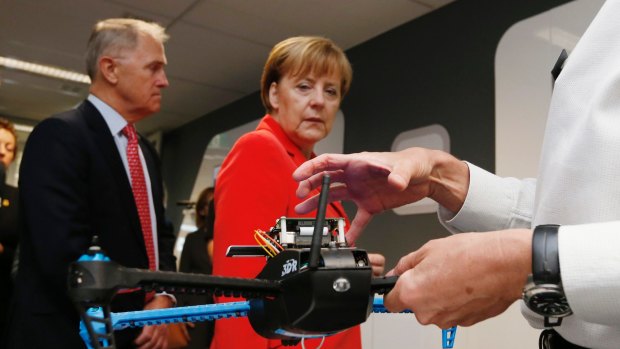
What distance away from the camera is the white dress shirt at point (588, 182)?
0.59 metres

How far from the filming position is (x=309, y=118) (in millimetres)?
1661

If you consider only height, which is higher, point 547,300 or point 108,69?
point 108,69

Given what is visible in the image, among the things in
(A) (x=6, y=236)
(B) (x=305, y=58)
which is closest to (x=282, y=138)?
(B) (x=305, y=58)

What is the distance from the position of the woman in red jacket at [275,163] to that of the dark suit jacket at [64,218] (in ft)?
1.16

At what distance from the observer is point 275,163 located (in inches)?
52.7

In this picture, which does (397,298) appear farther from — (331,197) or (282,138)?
(282,138)

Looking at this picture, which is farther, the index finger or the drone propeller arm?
the index finger

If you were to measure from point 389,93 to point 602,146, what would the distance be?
3.05 metres

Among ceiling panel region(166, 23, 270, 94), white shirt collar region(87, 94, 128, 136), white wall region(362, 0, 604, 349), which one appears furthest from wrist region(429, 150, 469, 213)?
ceiling panel region(166, 23, 270, 94)

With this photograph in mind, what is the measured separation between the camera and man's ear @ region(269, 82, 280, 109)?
1.74 m

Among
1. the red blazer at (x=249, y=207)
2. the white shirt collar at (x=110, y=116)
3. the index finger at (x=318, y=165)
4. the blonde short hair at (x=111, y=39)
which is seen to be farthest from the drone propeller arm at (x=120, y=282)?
the blonde short hair at (x=111, y=39)

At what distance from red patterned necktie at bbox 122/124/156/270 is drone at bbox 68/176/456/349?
108cm

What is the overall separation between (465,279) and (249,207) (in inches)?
28.4

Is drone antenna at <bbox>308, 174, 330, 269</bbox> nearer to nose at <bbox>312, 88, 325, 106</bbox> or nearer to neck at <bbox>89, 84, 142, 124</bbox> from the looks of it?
nose at <bbox>312, 88, 325, 106</bbox>
